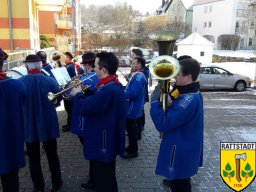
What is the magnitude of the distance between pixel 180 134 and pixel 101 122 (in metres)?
0.89

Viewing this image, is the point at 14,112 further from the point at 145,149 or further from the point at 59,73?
the point at 145,149

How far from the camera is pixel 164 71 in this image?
9.69 ft

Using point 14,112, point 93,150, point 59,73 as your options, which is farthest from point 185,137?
point 59,73

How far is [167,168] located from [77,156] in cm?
297

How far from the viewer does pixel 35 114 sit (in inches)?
156

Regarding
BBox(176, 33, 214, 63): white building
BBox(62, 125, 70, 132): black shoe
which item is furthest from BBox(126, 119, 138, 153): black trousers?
BBox(176, 33, 214, 63): white building

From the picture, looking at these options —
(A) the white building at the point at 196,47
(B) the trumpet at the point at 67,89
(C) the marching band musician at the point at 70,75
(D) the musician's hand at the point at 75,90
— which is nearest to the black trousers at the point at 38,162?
(B) the trumpet at the point at 67,89

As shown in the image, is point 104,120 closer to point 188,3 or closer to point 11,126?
point 11,126

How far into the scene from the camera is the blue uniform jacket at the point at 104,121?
127 inches

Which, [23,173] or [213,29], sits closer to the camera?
[23,173]

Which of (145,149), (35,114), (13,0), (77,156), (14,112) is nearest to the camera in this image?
(14,112)

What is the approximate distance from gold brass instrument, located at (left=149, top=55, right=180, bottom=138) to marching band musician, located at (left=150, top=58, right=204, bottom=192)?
0.28 ft

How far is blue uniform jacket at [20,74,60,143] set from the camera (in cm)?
392

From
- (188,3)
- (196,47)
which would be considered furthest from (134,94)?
(188,3)
